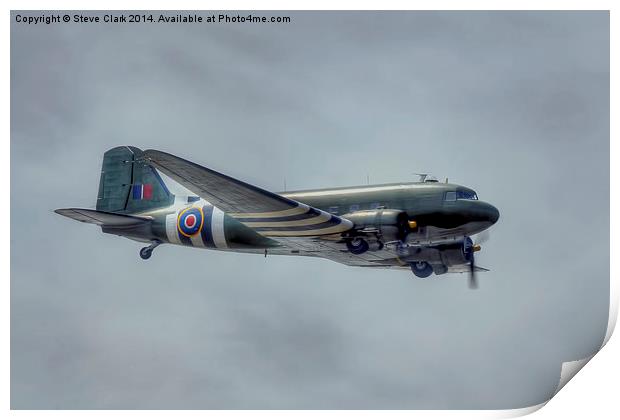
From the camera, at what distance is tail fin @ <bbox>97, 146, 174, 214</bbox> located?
23.8 m

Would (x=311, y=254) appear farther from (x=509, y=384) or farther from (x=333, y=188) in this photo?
(x=509, y=384)

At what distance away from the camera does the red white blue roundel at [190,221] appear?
2338 cm

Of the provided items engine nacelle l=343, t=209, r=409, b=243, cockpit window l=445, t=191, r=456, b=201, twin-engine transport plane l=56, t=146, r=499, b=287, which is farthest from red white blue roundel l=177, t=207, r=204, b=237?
cockpit window l=445, t=191, r=456, b=201

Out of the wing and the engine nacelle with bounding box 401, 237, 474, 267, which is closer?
the wing

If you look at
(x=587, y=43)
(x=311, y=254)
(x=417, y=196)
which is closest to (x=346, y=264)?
(x=311, y=254)

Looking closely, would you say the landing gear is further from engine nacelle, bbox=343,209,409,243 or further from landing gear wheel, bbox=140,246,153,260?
engine nacelle, bbox=343,209,409,243

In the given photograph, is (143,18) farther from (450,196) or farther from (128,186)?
(450,196)

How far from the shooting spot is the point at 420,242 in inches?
869

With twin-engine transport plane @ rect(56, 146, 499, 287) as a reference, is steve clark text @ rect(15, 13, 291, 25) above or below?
above

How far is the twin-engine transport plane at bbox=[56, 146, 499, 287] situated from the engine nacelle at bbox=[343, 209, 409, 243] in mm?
18

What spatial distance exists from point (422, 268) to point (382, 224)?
2.53 metres

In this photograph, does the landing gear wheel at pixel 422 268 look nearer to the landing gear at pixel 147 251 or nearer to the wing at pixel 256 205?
the wing at pixel 256 205

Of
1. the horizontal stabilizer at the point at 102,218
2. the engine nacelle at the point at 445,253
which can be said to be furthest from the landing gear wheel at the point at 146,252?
the engine nacelle at the point at 445,253

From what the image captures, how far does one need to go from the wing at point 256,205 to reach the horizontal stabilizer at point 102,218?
210 cm
